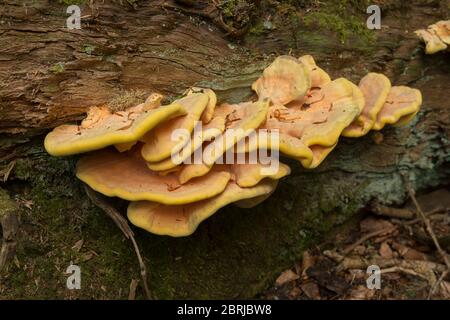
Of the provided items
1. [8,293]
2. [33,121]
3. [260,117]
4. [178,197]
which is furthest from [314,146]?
[8,293]

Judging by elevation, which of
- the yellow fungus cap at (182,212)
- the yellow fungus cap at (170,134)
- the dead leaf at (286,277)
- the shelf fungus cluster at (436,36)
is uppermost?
the shelf fungus cluster at (436,36)

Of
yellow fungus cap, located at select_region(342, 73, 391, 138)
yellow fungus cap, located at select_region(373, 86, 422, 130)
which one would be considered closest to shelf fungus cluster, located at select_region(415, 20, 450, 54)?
yellow fungus cap, located at select_region(373, 86, 422, 130)

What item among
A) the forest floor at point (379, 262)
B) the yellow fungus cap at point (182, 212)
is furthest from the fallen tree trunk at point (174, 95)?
the yellow fungus cap at point (182, 212)

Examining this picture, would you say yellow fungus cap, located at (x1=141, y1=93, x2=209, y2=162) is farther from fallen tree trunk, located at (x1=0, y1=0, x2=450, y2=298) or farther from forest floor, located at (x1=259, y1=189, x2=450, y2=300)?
forest floor, located at (x1=259, y1=189, x2=450, y2=300)

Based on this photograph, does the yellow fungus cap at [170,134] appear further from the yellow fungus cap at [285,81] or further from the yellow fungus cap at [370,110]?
the yellow fungus cap at [370,110]

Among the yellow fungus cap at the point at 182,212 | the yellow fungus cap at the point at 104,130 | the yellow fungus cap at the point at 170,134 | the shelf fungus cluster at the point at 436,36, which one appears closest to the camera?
the yellow fungus cap at the point at 104,130
